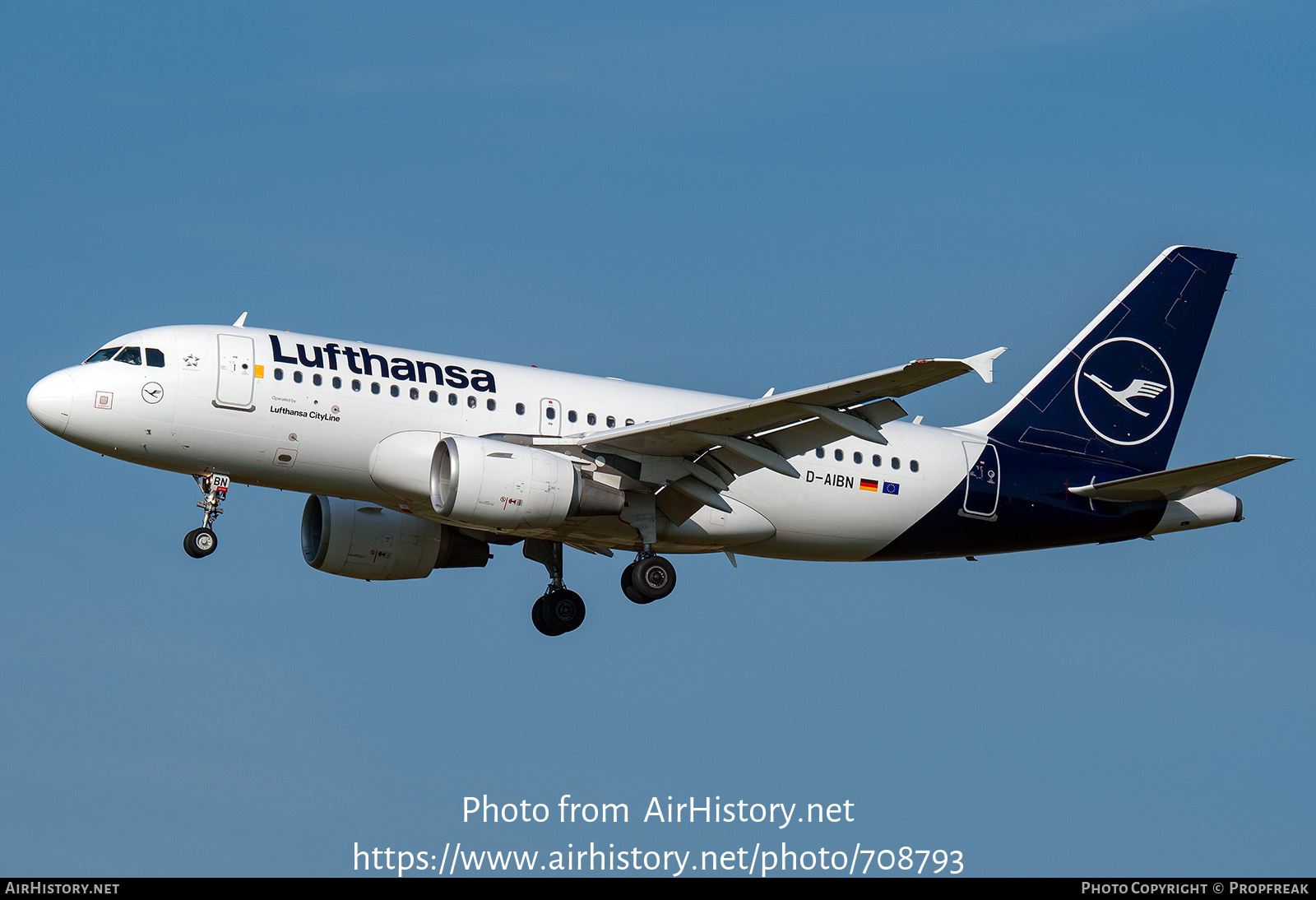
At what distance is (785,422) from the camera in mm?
32312

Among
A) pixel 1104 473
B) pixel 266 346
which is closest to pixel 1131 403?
pixel 1104 473

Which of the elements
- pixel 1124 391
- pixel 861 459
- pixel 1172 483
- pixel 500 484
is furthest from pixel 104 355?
pixel 1124 391

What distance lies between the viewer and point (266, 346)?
33.1 meters

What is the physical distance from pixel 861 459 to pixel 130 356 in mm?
14489

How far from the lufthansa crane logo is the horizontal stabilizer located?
1.77 metres

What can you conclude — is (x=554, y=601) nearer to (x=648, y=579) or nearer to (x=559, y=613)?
(x=559, y=613)

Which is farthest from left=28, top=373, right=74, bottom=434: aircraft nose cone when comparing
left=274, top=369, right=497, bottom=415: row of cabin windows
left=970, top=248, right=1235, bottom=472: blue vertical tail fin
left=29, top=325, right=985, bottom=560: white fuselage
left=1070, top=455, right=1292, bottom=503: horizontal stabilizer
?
left=1070, top=455, right=1292, bottom=503: horizontal stabilizer

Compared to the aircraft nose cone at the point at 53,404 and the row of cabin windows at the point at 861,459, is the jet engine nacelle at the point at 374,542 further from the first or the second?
the row of cabin windows at the point at 861,459

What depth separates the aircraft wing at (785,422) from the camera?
95.8ft

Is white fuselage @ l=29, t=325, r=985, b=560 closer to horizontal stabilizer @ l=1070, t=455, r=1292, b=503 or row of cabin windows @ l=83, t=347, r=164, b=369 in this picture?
row of cabin windows @ l=83, t=347, r=164, b=369

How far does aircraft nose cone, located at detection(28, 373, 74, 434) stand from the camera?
1272 inches

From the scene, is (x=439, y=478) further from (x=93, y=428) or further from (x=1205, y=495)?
(x=1205, y=495)

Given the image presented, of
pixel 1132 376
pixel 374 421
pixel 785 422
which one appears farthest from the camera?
pixel 1132 376

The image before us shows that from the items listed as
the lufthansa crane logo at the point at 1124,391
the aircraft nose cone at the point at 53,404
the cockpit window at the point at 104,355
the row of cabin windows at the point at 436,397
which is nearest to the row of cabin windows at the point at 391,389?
the row of cabin windows at the point at 436,397
